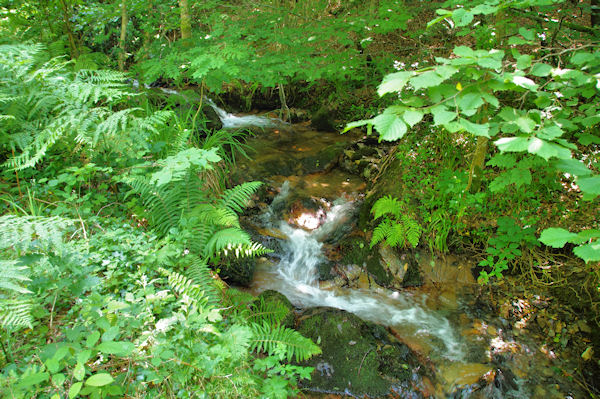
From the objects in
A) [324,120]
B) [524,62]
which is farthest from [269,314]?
[324,120]

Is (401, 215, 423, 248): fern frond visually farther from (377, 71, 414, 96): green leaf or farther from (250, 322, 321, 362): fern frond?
(377, 71, 414, 96): green leaf

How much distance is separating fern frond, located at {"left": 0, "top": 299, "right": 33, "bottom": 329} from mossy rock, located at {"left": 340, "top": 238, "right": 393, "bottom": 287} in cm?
361

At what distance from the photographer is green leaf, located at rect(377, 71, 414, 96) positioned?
51.3 inches

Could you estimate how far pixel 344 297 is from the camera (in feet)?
14.3

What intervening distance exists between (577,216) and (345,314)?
274 centimetres

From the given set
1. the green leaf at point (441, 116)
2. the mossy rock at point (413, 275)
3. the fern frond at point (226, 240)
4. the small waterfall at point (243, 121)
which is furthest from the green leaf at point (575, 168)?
the small waterfall at point (243, 121)

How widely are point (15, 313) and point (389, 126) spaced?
6.82ft

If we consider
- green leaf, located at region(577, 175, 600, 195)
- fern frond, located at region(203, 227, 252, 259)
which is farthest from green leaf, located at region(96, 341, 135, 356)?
green leaf, located at region(577, 175, 600, 195)

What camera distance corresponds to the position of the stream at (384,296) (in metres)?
3.24

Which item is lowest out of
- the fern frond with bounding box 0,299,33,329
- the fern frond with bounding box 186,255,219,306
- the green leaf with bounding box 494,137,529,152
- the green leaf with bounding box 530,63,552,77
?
the fern frond with bounding box 186,255,219,306

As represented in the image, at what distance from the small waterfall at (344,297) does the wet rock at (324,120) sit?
3499 mm

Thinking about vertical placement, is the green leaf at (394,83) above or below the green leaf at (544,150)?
above

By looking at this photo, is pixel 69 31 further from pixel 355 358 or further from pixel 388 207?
pixel 355 358

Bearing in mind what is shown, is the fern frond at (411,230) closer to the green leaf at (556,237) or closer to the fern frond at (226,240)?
the fern frond at (226,240)
